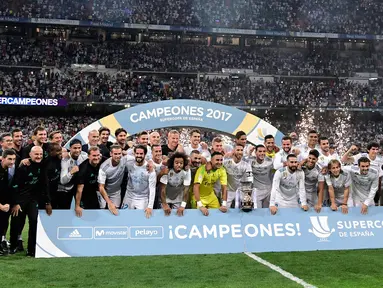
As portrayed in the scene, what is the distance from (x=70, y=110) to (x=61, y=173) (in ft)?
99.1

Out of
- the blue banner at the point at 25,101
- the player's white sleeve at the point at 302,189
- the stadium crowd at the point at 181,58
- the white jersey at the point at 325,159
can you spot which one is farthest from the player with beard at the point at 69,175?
the stadium crowd at the point at 181,58

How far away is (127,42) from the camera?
142 ft

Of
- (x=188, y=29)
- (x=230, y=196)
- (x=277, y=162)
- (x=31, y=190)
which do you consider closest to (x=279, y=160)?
(x=277, y=162)

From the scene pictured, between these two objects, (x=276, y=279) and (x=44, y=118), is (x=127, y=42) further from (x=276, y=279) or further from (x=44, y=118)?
(x=276, y=279)

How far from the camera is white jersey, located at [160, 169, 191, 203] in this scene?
26.3 feet

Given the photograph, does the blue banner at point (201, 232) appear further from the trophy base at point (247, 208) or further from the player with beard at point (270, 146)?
the player with beard at point (270, 146)

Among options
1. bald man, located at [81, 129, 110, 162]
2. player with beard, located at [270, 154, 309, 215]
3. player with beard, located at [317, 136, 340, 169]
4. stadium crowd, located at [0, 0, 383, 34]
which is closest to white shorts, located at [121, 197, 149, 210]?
bald man, located at [81, 129, 110, 162]

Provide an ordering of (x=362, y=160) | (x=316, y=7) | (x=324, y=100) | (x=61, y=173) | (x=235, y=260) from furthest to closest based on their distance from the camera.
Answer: (x=316, y=7)
(x=324, y=100)
(x=362, y=160)
(x=61, y=173)
(x=235, y=260)

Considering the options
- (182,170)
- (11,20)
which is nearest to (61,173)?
(182,170)

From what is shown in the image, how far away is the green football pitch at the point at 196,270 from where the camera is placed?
589cm

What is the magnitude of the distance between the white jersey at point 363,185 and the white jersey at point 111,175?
3994mm

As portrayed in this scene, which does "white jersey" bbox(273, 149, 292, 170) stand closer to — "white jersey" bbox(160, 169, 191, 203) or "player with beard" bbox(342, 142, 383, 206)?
"player with beard" bbox(342, 142, 383, 206)

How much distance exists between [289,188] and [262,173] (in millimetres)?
710

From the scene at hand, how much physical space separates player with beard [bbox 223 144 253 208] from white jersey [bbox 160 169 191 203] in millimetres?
1018
